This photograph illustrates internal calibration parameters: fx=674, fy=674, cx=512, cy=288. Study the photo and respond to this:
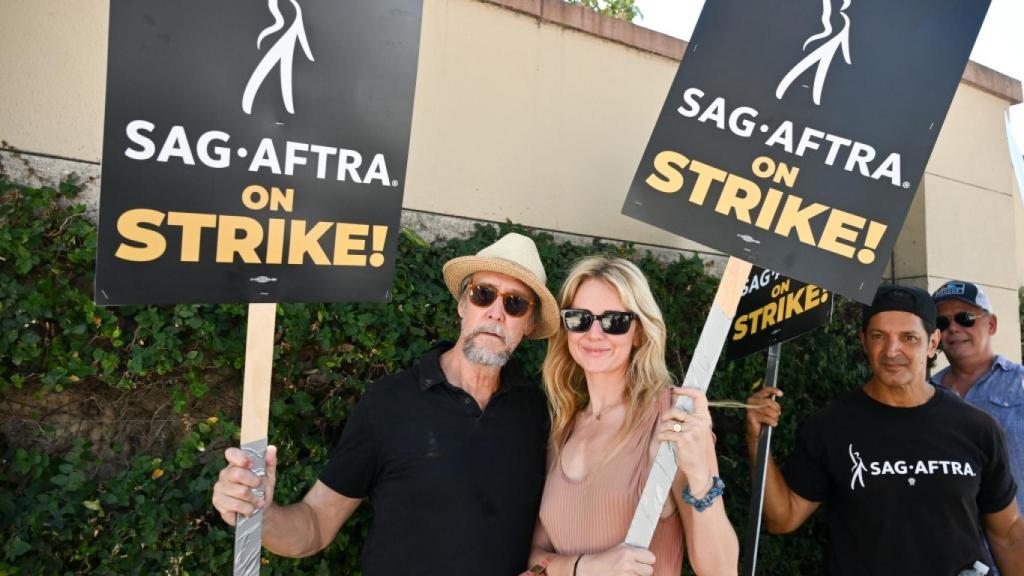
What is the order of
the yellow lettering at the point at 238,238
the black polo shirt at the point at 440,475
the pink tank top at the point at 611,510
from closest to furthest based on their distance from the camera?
the yellow lettering at the point at 238,238 → the pink tank top at the point at 611,510 → the black polo shirt at the point at 440,475

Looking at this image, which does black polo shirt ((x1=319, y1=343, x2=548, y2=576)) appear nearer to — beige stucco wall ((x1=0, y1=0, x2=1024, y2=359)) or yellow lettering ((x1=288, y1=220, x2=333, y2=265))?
yellow lettering ((x1=288, y1=220, x2=333, y2=265))

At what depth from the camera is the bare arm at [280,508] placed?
5.62ft

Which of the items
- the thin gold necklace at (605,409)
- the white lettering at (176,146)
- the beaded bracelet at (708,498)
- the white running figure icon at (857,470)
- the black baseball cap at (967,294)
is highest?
the white lettering at (176,146)

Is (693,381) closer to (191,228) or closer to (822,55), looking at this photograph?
(822,55)

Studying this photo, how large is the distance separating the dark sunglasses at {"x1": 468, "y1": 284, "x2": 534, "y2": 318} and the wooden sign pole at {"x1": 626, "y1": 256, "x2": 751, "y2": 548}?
734 mm

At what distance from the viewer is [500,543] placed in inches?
83.7

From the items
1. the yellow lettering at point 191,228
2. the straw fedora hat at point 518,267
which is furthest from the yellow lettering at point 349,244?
the straw fedora hat at point 518,267

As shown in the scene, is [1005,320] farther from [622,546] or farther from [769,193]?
[622,546]

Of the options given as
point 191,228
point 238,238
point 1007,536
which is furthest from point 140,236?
point 1007,536

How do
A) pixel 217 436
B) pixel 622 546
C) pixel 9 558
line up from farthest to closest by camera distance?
pixel 217 436
pixel 9 558
pixel 622 546

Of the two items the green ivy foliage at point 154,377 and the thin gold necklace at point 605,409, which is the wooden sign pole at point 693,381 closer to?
the thin gold necklace at point 605,409

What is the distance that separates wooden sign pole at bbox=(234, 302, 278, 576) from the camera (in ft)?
5.59

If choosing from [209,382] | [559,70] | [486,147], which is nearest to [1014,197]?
[559,70]

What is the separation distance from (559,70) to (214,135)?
258cm
